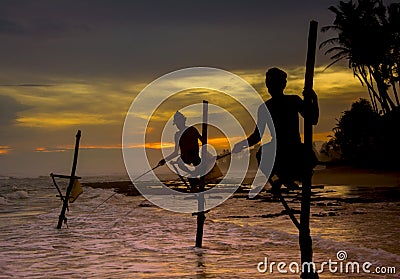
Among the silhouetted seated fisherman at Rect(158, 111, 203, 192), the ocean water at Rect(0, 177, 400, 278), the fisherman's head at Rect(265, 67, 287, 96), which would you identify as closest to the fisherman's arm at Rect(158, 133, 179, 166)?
the silhouetted seated fisherman at Rect(158, 111, 203, 192)

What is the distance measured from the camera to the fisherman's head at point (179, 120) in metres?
13.4

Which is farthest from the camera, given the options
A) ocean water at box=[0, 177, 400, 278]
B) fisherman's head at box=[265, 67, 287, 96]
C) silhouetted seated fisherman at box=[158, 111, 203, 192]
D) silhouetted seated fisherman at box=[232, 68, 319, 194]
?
silhouetted seated fisherman at box=[158, 111, 203, 192]

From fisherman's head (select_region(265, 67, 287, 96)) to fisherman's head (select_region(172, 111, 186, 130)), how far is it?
596 cm

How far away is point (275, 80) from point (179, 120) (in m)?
6.18

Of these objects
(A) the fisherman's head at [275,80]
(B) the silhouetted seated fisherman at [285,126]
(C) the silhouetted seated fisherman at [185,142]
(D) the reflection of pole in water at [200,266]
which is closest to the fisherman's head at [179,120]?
(C) the silhouetted seated fisherman at [185,142]

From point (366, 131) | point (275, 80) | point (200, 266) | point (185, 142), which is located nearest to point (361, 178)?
point (366, 131)

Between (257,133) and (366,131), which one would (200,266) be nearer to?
(257,133)

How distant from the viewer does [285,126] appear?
7418mm

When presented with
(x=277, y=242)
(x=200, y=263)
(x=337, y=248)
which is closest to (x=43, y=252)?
(x=200, y=263)

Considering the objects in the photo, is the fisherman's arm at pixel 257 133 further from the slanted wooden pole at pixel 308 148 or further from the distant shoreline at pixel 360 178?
the distant shoreline at pixel 360 178

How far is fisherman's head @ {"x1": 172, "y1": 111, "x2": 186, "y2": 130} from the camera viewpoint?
13367mm

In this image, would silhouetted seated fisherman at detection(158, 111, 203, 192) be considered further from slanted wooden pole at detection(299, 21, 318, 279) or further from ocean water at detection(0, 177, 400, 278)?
slanted wooden pole at detection(299, 21, 318, 279)

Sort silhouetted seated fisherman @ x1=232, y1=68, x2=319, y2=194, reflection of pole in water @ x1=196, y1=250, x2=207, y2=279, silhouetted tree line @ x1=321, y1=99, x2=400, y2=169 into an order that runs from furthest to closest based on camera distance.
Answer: silhouetted tree line @ x1=321, y1=99, x2=400, y2=169 < reflection of pole in water @ x1=196, y1=250, x2=207, y2=279 < silhouetted seated fisherman @ x1=232, y1=68, x2=319, y2=194

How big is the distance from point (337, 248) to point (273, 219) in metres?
8.44
